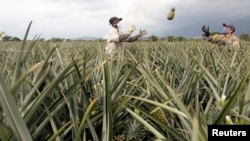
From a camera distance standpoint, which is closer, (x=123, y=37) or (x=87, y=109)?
(x=87, y=109)

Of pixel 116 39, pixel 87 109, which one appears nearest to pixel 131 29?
pixel 116 39

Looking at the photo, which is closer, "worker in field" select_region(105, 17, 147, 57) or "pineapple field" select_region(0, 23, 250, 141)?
"pineapple field" select_region(0, 23, 250, 141)

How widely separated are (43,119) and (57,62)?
662 mm

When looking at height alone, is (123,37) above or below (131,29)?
below

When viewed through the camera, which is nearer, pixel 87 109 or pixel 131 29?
pixel 87 109

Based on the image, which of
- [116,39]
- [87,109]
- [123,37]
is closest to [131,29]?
[123,37]

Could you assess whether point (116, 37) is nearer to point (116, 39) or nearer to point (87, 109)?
point (116, 39)

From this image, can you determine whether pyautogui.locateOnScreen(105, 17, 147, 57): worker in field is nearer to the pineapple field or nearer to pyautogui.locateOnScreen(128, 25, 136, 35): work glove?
pyautogui.locateOnScreen(128, 25, 136, 35): work glove

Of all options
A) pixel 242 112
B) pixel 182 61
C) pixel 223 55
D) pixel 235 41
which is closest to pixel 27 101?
pixel 242 112

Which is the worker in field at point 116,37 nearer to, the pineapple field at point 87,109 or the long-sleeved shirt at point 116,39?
the long-sleeved shirt at point 116,39

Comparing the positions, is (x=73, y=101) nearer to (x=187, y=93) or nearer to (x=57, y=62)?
(x=57, y=62)

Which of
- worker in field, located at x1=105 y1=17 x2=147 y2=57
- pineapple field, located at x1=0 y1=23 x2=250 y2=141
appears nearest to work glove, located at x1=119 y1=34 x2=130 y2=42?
worker in field, located at x1=105 y1=17 x2=147 y2=57

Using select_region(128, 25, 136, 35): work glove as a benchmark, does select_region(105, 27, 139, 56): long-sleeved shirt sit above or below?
below

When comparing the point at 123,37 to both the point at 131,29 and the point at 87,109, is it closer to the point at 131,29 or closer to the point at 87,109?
the point at 131,29
